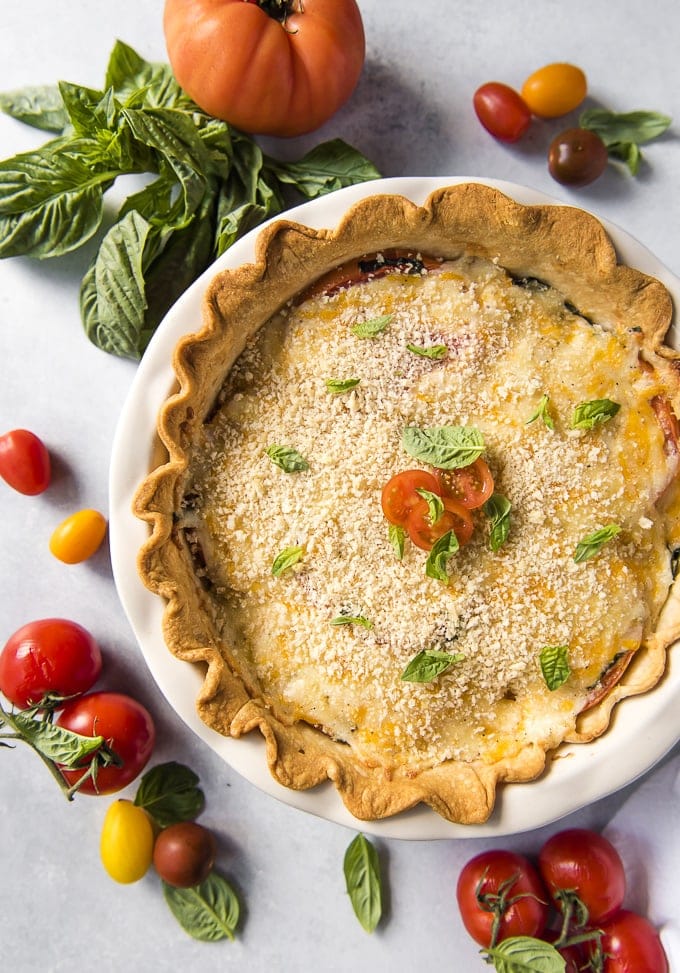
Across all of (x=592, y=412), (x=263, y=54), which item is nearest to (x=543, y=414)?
(x=592, y=412)

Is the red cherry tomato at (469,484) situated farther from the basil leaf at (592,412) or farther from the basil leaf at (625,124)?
the basil leaf at (625,124)

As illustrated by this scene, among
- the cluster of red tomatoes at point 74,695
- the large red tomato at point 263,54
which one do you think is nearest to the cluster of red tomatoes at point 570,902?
the cluster of red tomatoes at point 74,695

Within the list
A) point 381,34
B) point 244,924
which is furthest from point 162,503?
point 381,34

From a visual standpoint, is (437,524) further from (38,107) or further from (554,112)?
(38,107)

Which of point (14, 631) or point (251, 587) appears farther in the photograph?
point (14, 631)

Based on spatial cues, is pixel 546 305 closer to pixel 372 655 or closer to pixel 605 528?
pixel 605 528

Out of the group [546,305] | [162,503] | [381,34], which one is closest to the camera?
[162,503]

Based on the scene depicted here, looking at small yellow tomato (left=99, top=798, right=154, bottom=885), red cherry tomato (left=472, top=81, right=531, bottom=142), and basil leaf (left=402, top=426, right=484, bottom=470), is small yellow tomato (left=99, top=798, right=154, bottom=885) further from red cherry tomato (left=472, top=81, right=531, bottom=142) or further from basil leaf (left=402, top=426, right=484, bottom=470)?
red cherry tomato (left=472, top=81, right=531, bottom=142)
